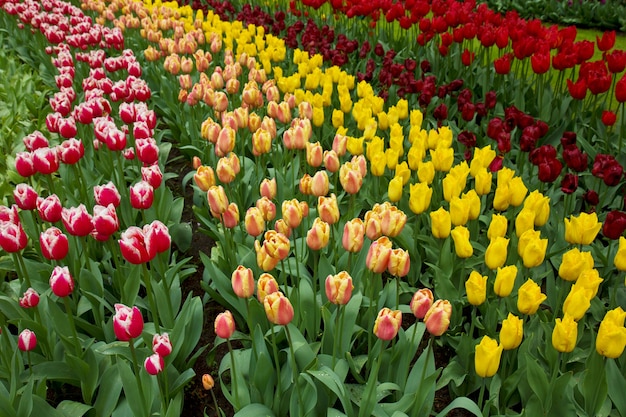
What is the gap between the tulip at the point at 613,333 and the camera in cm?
187

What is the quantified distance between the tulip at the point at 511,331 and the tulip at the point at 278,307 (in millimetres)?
755

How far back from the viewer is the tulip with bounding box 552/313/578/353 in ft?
6.40

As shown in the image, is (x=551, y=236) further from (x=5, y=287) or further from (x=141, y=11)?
(x=141, y=11)

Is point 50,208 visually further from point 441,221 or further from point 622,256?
point 622,256

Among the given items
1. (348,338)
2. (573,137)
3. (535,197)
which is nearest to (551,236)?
(573,137)

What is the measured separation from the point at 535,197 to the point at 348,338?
3.39ft

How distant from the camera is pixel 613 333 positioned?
1878mm

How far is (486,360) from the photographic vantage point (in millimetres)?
1946

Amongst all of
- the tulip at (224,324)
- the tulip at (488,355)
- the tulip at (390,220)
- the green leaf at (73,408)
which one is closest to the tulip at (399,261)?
the tulip at (390,220)

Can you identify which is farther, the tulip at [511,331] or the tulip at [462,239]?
the tulip at [462,239]

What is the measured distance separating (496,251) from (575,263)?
291mm

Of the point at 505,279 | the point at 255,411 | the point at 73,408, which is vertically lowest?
the point at 73,408

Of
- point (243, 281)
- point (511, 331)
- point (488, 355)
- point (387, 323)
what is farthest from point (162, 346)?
point (511, 331)

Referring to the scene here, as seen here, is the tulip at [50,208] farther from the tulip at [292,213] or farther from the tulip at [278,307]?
the tulip at [278,307]
